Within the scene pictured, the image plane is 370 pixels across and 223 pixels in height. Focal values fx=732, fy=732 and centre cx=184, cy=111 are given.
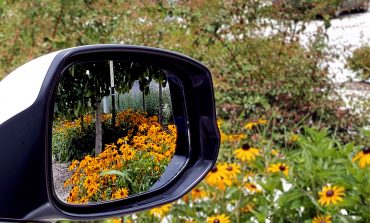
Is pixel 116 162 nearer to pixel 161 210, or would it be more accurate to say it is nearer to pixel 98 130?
pixel 98 130

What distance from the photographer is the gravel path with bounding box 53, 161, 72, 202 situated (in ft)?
2.81

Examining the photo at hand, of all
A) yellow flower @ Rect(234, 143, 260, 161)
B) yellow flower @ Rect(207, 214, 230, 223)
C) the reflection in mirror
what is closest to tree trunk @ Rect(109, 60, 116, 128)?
the reflection in mirror

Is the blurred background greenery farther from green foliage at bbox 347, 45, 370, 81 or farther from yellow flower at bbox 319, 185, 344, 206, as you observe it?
yellow flower at bbox 319, 185, 344, 206

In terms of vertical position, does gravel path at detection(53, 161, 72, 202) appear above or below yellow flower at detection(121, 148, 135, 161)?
above

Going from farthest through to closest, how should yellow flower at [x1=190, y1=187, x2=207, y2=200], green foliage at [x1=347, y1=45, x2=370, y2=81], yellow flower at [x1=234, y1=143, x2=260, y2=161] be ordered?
green foliage at [x1=347, y1=45, x2=370, y2=81] → yellow flower at [x1=234, y1=143, x2=260, y2=161] → yellow flower at [x1=190, y1=187, x2=207, y2=200]

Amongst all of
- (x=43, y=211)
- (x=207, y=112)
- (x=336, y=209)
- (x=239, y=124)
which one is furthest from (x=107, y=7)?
(x=43, y=211)

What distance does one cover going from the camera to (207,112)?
1166 millimetres

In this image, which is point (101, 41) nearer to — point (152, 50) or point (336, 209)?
point (336, 209)

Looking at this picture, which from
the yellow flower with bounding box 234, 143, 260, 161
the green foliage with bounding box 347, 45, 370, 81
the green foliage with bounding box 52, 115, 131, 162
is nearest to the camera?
the green foliage with bounding box 52, 115, 131, 162

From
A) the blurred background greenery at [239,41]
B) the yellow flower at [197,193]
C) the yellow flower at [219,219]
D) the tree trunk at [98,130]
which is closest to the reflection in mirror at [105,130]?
the tree trunk at [98,130]

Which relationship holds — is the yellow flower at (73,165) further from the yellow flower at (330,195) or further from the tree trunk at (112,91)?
the yellow flower at (330,195)

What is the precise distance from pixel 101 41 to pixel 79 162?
4.15m

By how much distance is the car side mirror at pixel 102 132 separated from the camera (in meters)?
0.77

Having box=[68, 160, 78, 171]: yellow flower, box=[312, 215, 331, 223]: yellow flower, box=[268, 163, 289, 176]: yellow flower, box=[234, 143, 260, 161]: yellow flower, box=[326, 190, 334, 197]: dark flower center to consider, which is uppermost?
box=[68, 160, 78, 171]: yellow flower
